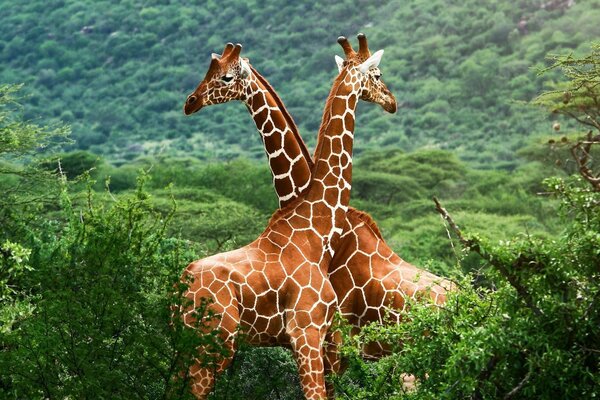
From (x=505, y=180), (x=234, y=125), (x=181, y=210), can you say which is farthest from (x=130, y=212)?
(x=234, y=125)

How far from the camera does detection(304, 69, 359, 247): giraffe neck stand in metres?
10.3

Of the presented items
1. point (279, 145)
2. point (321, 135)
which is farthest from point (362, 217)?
point (279, 145)

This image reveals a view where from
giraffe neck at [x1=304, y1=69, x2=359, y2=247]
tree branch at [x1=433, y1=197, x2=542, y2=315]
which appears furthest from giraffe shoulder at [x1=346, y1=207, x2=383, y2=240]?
tree branch at [x1=433, y1=197, x2=542, y2=315]

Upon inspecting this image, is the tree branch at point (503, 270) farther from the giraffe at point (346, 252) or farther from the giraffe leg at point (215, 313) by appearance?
the giraffe at point (346, 252)

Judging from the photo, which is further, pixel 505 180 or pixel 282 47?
pixel 282 47

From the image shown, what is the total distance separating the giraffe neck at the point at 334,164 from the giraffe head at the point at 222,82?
2.46 feet

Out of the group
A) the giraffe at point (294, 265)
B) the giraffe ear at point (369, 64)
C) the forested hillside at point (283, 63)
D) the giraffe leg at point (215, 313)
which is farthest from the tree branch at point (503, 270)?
the forested hillside at point (283, 63)

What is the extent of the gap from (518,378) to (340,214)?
2995mm

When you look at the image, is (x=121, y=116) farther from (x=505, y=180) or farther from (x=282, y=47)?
(x=505, y=180)

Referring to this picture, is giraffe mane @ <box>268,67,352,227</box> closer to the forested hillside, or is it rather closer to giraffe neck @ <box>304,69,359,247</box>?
giraffe neck @ <box>304,69,359,247</box>

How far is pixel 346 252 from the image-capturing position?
34.4 ft

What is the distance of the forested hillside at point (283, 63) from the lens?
58750mm

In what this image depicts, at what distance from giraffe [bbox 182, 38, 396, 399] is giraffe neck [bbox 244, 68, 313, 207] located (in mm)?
58

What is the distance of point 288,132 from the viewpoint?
1048 cm
